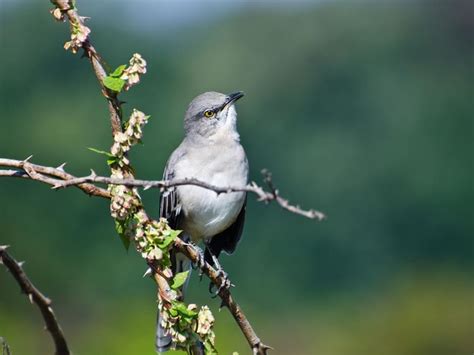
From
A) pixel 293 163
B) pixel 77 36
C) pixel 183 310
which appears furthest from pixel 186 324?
pixel 293 163

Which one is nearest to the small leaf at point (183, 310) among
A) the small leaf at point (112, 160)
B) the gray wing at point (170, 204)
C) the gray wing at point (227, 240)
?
the small leaf at point (112, 160)

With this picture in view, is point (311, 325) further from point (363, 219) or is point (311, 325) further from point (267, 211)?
point (363, 219)

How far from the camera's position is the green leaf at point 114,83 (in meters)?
3.39

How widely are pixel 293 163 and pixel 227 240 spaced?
3471cm

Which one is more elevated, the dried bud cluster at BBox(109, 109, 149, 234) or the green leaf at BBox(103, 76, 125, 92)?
the green leaf at BBox(103, 76, 125, 92)

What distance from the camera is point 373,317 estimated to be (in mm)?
22922

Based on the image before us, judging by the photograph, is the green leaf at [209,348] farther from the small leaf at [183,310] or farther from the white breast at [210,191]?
the white breast at [210,191]

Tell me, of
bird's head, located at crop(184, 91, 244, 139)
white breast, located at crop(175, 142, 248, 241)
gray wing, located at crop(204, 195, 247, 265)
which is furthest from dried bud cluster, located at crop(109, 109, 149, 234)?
bird's head, located at crop(184, 91, 244, 139)

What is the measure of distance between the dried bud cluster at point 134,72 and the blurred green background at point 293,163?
32.4 ft

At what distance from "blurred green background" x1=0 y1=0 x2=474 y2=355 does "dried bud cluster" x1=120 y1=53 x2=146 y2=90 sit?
986 centimetres

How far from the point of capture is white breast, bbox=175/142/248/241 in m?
5.85

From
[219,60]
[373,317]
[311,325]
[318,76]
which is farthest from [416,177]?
A: [373,317]

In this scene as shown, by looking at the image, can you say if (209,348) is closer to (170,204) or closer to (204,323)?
(204,323)

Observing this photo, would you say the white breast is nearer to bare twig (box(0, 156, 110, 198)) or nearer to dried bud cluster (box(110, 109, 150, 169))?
dried bud cluster (box(110, 109, 150, 169))
